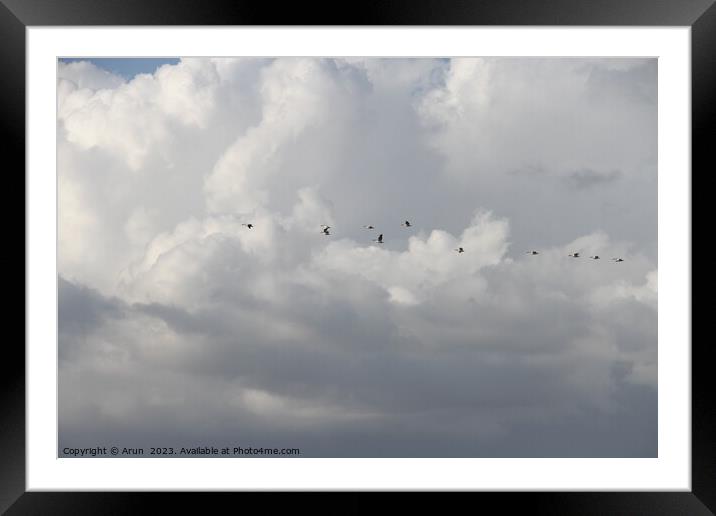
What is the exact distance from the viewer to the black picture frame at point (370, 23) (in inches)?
112

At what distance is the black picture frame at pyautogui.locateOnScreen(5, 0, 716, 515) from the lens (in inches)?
112

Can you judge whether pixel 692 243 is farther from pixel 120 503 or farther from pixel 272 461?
pixel 120 503

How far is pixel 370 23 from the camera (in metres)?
2.85

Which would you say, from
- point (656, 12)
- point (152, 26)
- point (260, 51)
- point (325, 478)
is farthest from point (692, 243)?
point (152, 26)

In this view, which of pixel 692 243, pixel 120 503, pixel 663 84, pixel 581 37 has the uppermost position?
pixel 581 37

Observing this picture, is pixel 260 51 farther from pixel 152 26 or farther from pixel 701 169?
pixel 701 169

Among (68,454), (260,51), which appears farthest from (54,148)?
(68,454)

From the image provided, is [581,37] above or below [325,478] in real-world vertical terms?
above

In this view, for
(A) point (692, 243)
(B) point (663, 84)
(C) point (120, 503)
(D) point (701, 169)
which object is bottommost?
(C) point (120, 503)

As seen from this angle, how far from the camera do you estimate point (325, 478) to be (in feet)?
9.75

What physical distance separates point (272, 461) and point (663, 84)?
7.96 ft

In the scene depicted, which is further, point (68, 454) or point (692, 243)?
point (68, 454)

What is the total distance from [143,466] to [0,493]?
0.58 metres

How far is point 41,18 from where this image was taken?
9.59 ft
